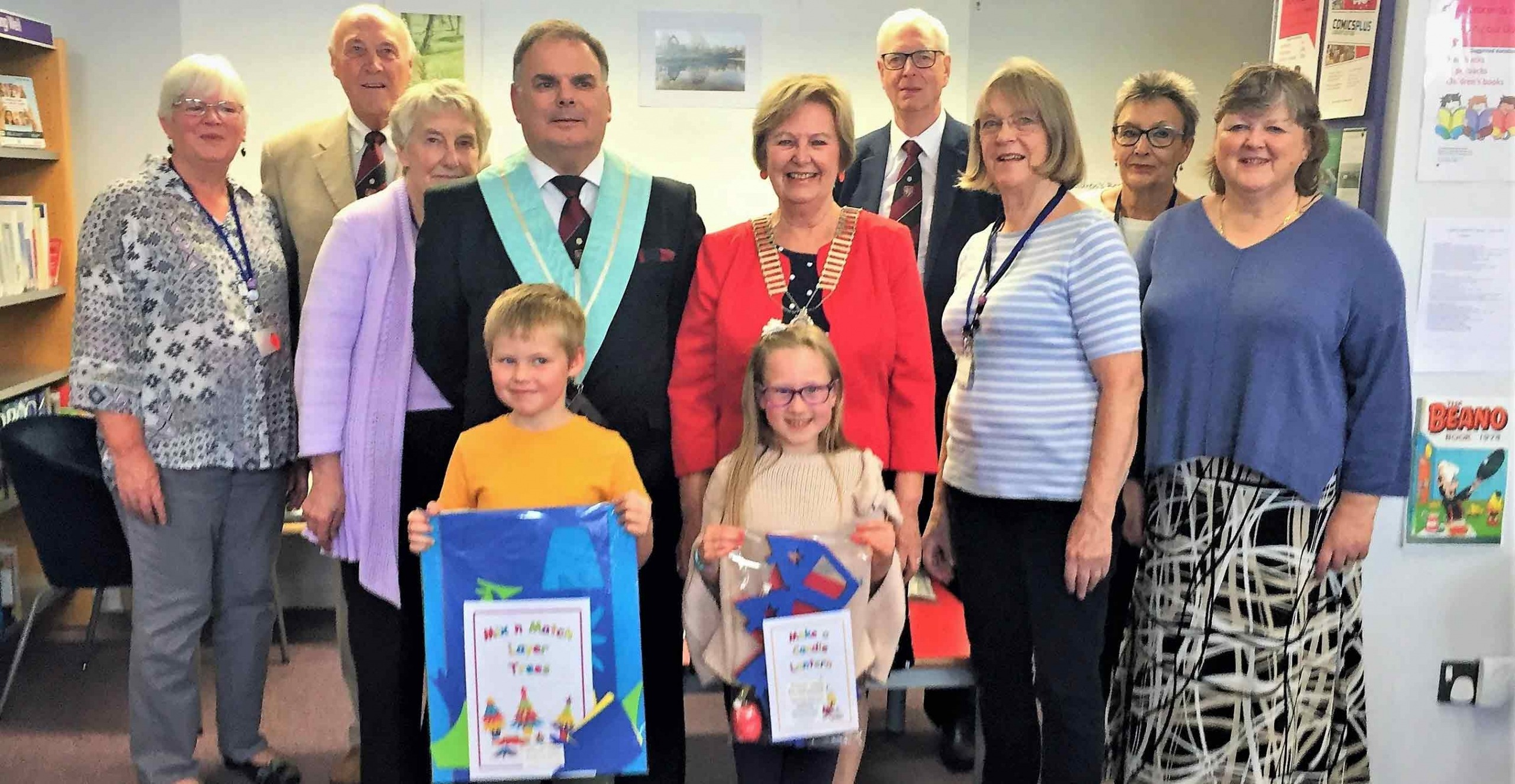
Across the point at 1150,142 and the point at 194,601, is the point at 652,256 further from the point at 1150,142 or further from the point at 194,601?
the point at 194,601

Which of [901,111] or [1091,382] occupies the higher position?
[901,111]

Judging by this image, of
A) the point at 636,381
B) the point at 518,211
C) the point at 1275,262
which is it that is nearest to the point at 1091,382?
the point at 1275,262

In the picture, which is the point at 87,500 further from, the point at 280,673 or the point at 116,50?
the point at 116,50

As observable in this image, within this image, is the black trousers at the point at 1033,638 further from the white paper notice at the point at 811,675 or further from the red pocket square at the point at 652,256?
the red pocket square at the point at 652,256

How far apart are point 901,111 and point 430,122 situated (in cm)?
137

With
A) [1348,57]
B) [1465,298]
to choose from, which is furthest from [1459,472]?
[1348,57]

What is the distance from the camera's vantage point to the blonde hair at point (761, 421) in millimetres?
1915

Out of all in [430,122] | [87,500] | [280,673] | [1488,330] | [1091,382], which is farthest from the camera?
[280,673]

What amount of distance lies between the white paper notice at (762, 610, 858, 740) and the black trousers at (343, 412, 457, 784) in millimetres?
793

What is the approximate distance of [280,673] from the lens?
3.65 meters

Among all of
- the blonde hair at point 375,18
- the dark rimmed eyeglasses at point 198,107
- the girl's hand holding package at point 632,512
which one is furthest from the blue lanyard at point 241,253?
the girl's hand holding package at point 632,512

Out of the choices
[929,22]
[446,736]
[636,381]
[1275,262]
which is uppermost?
[929,22]

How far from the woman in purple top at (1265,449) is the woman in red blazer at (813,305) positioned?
500 mm

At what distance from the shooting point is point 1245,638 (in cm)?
206
